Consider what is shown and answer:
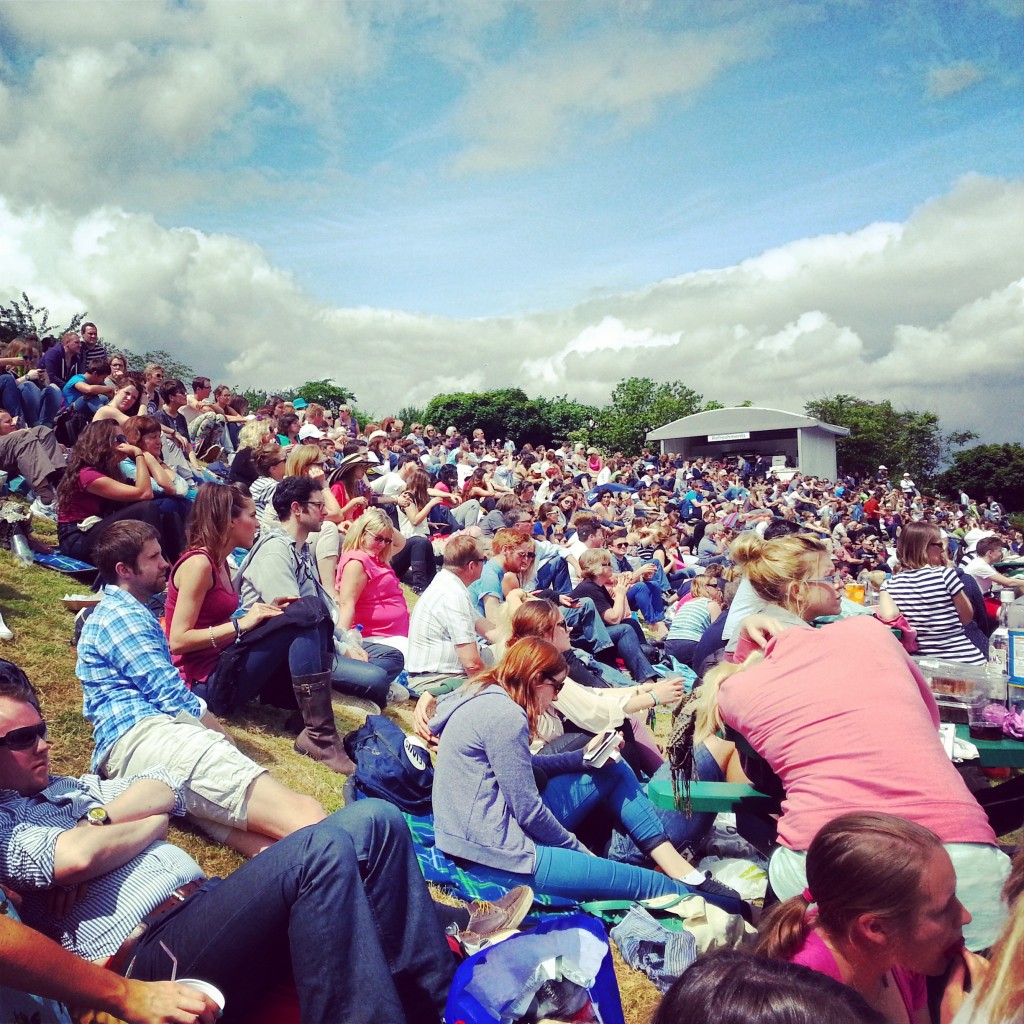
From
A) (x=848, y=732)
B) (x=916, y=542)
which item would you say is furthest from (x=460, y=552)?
(x=848, y=732)

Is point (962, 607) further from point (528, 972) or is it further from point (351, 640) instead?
point (528, 972)

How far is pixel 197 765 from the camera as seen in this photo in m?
3.22

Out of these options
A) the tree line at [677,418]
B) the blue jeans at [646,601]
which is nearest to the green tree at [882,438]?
the tree line at [677,418]

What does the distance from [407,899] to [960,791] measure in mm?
1750

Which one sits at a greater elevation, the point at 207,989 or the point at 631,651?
the point at 207,989

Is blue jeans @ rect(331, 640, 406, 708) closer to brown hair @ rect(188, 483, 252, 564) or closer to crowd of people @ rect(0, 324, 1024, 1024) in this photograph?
crowd of people @ rect(0, 324, 1024, 1024)

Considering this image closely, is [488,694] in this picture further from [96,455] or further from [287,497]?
[96,455]

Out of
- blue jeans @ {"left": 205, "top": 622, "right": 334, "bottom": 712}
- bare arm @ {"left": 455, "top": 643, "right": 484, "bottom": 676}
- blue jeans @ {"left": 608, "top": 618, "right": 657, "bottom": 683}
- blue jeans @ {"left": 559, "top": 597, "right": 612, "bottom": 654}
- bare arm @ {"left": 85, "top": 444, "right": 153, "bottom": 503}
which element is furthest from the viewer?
blue jeans @ {"left": 608, "top": 618, "right": 657, "bottom": 683}

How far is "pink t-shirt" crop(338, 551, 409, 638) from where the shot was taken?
21.0ft

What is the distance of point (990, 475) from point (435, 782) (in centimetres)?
8392

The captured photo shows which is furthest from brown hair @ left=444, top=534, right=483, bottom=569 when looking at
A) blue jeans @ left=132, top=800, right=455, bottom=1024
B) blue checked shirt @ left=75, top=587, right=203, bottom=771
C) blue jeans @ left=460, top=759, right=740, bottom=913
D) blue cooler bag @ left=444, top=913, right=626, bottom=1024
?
blue jeans @ left=132, top=800, right=455, bottom=1024

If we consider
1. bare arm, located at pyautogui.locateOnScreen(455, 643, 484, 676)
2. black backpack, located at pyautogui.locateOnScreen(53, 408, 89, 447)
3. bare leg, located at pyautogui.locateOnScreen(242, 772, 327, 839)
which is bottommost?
bare arm, located at pyautogui.locateOnScreen(455, 643, 484, 676)

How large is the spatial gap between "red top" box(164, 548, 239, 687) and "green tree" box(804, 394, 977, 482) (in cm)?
6926

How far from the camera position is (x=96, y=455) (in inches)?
240
